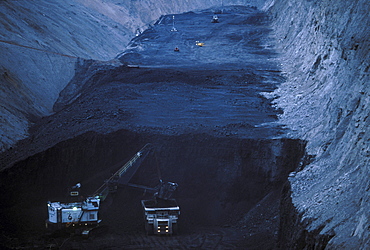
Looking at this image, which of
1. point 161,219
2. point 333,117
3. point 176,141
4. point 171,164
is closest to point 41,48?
point 176,141

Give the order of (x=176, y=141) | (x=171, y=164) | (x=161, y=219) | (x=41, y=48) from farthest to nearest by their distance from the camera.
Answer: (x=41, y=48), (x=176, y=141), (x=171, y=164), (x=161, y=219)

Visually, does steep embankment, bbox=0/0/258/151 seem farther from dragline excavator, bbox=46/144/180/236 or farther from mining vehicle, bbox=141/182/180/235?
mining vehicle, bbox=141/182/180/235

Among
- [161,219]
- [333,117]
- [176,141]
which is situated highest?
[333,117]

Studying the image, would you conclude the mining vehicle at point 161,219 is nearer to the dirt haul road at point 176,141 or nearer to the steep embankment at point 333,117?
the dirt haul road at point 176,141

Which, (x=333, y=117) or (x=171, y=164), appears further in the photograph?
(x=171, y=164)

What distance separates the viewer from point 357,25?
2327cm

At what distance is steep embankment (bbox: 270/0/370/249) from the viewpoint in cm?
1552

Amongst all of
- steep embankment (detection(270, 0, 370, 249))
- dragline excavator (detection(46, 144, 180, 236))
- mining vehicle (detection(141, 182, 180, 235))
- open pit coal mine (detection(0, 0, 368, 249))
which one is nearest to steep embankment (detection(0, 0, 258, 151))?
open pit coal mine (detection(0, 0, 368, 249))

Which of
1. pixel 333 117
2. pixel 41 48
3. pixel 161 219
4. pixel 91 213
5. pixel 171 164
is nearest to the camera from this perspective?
pixel 161 219

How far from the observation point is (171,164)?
81.7 feet

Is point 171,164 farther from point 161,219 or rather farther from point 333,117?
point 333,117

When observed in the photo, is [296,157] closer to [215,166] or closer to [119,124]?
[215,166]

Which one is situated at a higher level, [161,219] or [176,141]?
[176,141]

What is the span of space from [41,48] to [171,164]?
19456 mm
